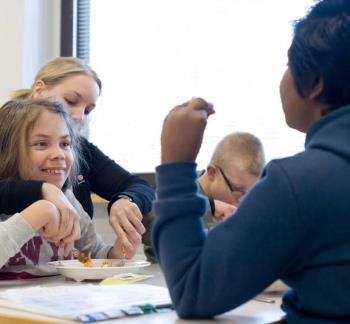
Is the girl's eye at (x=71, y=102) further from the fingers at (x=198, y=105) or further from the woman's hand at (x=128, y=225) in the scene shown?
the fingers at (x=198, y=105)


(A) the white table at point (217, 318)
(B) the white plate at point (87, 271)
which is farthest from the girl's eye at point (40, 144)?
(A) the white table at point (217, 318)

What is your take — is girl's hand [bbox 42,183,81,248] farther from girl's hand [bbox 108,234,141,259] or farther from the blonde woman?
the blonde woman

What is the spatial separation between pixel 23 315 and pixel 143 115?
6.15 ft

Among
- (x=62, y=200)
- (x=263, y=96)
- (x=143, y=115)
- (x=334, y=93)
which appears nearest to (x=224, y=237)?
(x=334, y=93)

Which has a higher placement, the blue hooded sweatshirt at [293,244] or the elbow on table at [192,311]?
the blue hooded sweatshirt at [293,244]

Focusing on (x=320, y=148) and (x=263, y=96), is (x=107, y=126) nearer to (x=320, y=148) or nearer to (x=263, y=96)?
(x=263, y=96)

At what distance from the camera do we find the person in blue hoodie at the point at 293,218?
0.69m

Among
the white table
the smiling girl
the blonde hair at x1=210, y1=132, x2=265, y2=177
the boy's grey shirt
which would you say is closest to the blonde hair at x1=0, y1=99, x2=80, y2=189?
the smiling girl

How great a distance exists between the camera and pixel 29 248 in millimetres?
1254

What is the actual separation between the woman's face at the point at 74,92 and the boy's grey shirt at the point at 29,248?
0.98 feet

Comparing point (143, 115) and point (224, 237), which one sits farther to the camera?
point (143, 115)

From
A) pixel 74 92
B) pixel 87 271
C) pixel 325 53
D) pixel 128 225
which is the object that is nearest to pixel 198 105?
pixel 325 53

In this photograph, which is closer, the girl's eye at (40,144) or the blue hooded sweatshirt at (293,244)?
the blue hooded sweatshirt at (293,244)

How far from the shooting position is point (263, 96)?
2375 mm
